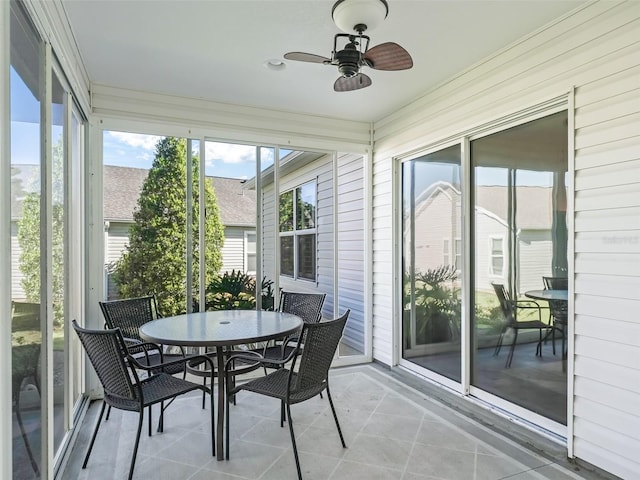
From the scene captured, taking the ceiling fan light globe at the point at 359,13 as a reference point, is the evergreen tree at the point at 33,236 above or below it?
below

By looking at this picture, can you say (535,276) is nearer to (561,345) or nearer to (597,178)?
(561,345)

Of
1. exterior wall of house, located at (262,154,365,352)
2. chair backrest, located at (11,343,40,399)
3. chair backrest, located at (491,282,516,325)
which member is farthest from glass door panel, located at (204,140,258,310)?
chair backrest, located at (491,282,516,325)

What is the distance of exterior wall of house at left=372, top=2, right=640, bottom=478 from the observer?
6.91ft

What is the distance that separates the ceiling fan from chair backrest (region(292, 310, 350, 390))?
5.00 feet

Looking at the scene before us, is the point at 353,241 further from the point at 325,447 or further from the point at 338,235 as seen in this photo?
the point at 325,447

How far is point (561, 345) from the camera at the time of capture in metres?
2.59

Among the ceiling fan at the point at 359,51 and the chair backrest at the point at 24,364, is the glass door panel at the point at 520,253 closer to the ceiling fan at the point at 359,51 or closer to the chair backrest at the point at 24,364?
the ceiling fan at the point at 359,51

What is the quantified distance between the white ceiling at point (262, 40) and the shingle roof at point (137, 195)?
2.60ft

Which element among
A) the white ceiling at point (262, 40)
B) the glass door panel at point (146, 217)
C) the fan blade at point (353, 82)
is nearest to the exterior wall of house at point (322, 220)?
the white ceiling at point (262, 40)

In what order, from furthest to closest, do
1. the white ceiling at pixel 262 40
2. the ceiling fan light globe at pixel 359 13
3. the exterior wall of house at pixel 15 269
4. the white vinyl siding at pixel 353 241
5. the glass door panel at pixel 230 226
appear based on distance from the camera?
the white vinyl siding at pixel 353 241 → the glass door panel at pixel 230 226 → the white ceiling at pixel 262 40 → the ceiling fan light globe at pixel 359 13 → the exterior wall of house at pixel 15 269

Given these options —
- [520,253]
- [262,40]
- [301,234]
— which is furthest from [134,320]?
[520,253]

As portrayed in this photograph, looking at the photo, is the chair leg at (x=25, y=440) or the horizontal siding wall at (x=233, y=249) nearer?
the chair leg at (x=25, y=440)

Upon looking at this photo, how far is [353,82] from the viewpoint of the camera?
8.34 ft

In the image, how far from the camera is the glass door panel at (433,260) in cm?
351
